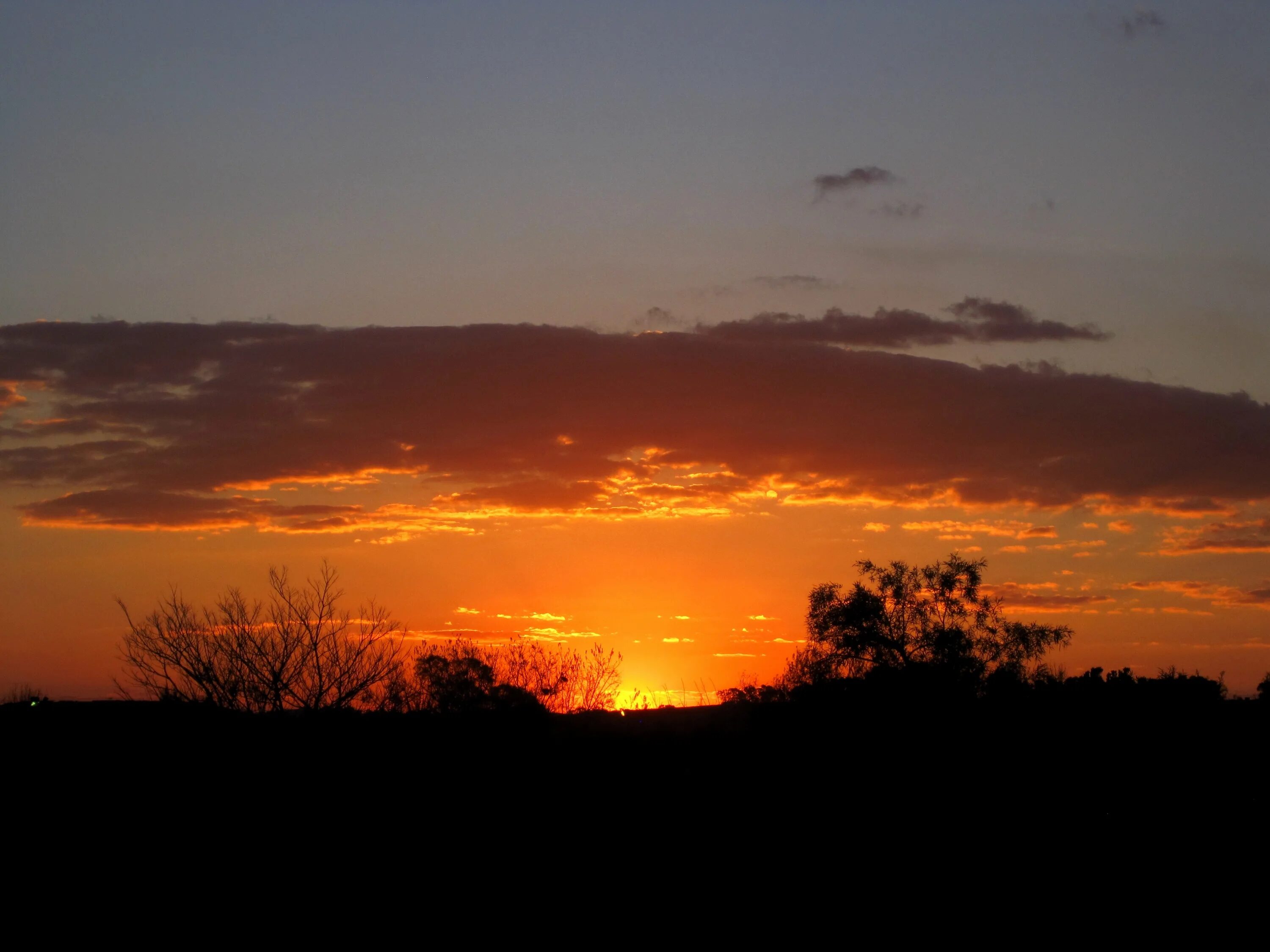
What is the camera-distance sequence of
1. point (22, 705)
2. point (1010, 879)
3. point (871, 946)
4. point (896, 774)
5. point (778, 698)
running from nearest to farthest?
point (871, 946), point (1010, 879), point (896, 774), point (22, 705), point (778, 698)

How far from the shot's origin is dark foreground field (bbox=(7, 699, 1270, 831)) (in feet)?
65.6

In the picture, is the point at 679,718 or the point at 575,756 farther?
the point at 679,718

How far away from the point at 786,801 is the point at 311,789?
9.17 meters

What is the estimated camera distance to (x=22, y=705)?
30094mm

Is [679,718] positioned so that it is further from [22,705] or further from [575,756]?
[22,705]

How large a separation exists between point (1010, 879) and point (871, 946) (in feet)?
11.5

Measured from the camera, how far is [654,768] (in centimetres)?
2377

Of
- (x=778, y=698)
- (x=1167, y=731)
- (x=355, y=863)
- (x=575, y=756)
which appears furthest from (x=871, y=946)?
(x=778, y=698)

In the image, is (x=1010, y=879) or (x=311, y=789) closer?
(x=1010, y=879)

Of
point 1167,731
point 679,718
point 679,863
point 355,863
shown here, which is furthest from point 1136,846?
point 679,718

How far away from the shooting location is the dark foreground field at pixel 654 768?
20.0 metres

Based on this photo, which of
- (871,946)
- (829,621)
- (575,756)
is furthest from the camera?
(829,621)

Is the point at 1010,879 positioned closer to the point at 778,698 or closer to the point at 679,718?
the point at 679,718

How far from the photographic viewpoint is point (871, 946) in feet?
46.6
